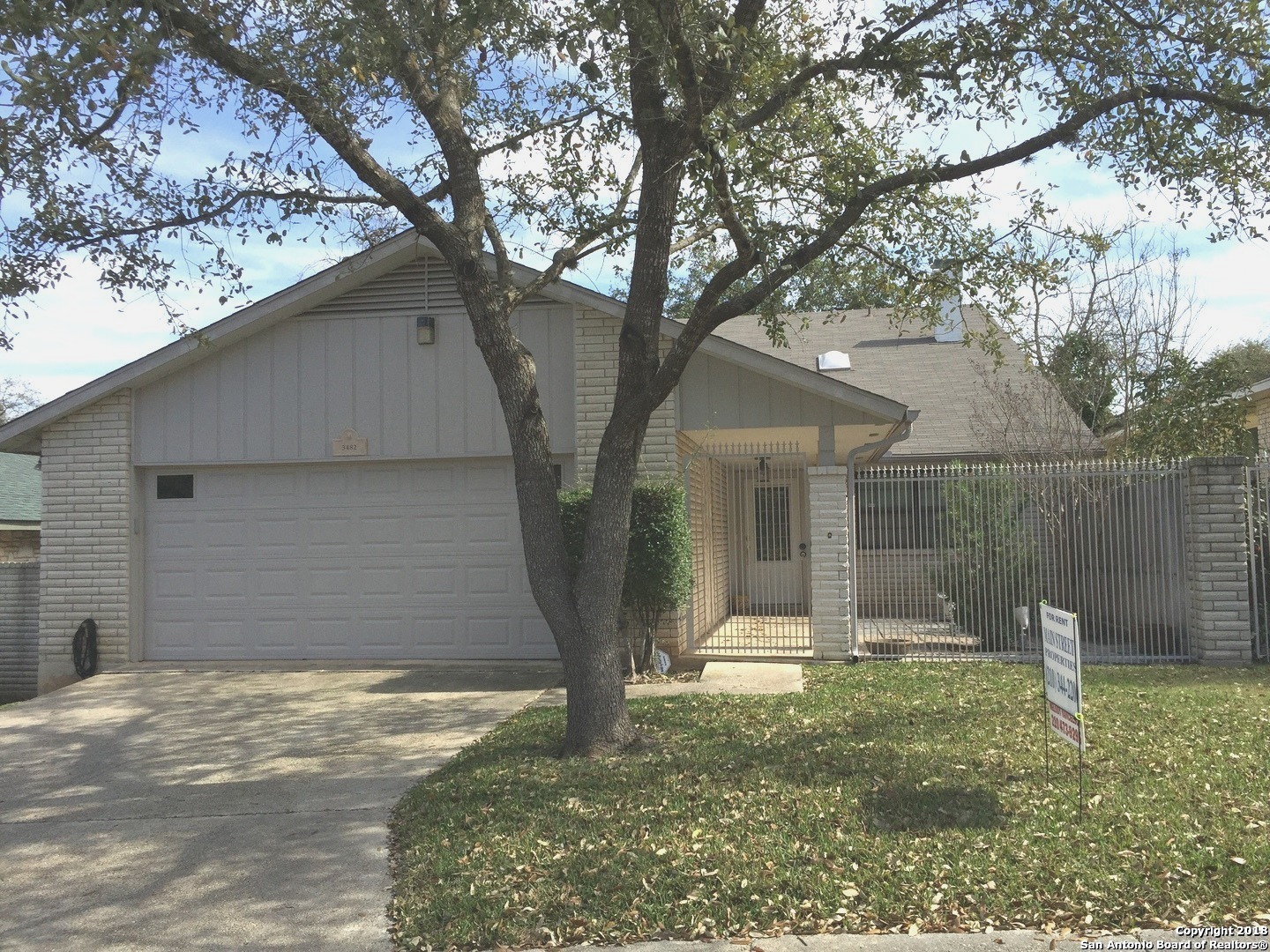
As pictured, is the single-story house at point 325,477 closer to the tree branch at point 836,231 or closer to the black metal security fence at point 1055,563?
the black metal security fence at point 1055,563

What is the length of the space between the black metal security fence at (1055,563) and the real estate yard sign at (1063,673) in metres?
5.29

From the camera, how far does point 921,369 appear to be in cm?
1919

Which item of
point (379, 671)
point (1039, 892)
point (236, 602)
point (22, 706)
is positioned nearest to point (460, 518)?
point (379, 671)

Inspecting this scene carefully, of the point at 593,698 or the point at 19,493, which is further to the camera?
the point at 19,493

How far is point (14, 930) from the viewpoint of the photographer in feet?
15.8

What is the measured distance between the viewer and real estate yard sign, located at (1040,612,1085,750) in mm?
5352

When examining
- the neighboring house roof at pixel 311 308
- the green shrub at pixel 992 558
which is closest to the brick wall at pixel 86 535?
the neighboring house roof at pixel 311 308

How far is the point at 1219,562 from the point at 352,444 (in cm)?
989

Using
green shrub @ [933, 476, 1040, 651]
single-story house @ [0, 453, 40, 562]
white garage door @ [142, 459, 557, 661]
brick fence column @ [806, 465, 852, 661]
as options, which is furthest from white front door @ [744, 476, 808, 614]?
single-story house @ [0, 453, 40, 562]

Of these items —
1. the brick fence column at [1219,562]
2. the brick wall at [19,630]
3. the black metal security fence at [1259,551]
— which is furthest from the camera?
the brick wall at [19,630]

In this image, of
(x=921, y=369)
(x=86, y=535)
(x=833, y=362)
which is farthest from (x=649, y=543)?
(x=921, y=369)

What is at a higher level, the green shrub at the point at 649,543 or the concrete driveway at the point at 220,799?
the green shrub at the point at 649,543

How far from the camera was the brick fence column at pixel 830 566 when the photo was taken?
1107 cm

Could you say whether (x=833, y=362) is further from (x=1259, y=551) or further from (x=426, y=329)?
(x=426, y=329)
